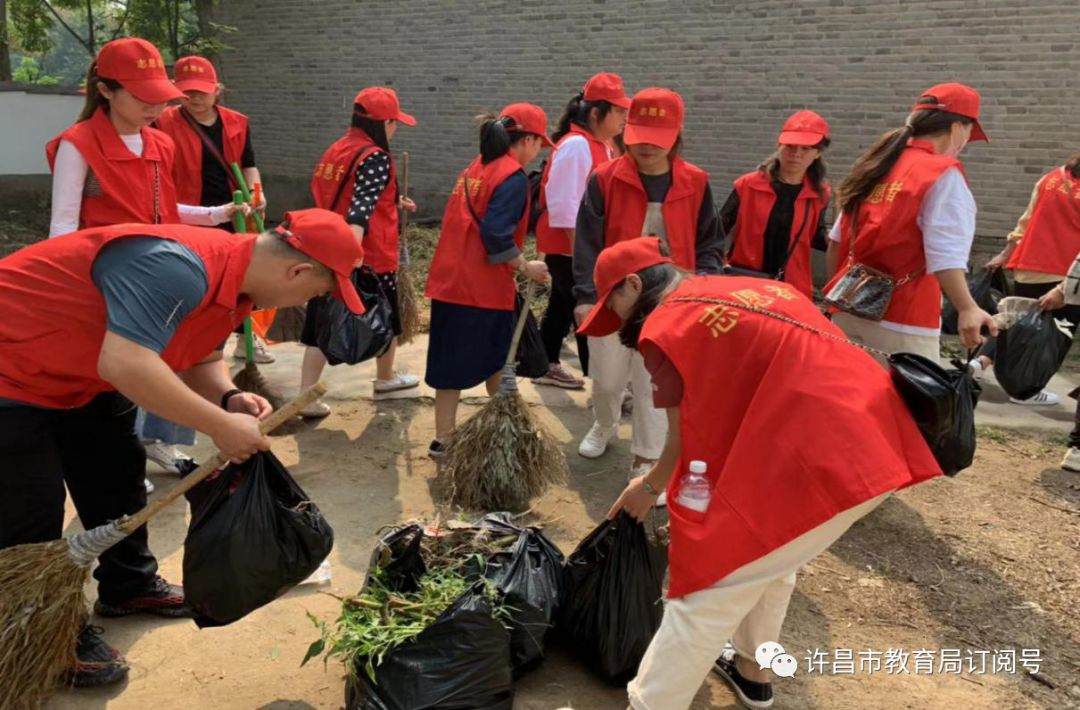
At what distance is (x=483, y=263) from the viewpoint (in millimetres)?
4148

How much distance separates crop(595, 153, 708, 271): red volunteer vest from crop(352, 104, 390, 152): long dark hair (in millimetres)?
1234

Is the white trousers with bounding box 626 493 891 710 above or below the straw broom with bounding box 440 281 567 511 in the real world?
above

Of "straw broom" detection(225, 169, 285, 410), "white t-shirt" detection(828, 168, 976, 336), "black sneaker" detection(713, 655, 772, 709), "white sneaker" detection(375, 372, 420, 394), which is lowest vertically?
"white sneaker" detection(375, 372, 420, 394)

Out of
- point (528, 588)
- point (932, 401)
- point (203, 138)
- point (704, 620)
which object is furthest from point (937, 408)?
point (203, 138)

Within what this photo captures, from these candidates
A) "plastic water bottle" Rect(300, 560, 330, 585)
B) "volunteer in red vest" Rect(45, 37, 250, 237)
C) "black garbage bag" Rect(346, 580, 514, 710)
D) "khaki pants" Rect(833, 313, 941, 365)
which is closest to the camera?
"black garbage bag" Rect(346, 580, 514, 710)

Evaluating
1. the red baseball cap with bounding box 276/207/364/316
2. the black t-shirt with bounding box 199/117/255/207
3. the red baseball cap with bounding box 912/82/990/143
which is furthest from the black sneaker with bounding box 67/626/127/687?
the red baseball cap with bounding box 912/82/990/143

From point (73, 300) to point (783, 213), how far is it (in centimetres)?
327

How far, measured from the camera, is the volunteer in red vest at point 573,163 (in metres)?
4.72

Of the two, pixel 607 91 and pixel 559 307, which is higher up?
pixel 607 91

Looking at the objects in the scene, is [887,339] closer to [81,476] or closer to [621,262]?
[621,262]

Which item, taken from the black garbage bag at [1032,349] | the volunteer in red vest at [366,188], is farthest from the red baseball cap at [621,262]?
the black garbage bag at [1032,349]

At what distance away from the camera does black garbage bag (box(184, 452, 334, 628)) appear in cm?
243

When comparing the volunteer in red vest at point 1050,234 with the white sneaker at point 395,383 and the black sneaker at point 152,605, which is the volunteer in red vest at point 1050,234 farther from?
the black sneaker at point 152,605

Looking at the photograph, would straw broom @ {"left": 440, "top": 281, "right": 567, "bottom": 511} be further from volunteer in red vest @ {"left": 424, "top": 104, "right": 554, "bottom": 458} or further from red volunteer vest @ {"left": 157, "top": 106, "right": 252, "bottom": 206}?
red volunteer vest @ {"left": 157, "top": 106, "right": 252, "bottom": 206}
